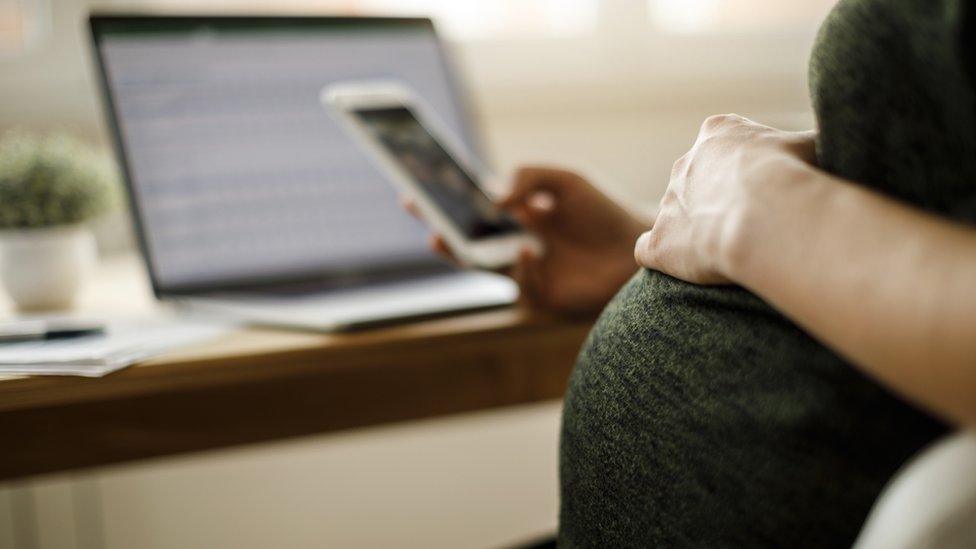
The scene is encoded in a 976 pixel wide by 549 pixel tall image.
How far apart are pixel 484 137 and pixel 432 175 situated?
0.66 meters

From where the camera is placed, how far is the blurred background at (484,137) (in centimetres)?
127

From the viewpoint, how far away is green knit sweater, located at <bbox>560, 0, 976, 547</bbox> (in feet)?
0.97

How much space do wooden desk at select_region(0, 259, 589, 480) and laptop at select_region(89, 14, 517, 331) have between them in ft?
0.18

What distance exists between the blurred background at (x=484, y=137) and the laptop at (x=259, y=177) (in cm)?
27

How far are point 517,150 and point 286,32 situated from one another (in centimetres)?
68

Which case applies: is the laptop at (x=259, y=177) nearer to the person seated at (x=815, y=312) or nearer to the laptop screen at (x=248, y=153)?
the laptop screen at (x=248, y=153)

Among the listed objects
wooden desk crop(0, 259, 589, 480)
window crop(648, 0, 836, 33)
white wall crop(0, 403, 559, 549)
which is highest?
window crop(648, 0, 836, 33)

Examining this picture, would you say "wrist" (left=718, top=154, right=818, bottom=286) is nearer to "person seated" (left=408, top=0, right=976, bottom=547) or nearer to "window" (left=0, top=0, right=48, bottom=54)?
"person seated" (left=408, top=0, right=976, bottom=547)

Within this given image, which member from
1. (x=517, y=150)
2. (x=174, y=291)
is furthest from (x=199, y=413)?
(x=517, y=150)

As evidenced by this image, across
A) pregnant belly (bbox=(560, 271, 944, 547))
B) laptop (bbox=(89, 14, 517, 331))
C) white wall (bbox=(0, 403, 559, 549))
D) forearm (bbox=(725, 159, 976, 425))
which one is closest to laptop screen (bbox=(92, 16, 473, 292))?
laptop (bbox=(89, 14, 517, 331))

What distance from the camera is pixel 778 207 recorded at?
1.08 ft

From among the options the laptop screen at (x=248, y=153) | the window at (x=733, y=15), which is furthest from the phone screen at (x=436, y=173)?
the window at (x=733, y=15)

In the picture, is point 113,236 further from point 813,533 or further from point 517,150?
point 813,533

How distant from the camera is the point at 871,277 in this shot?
28 cm
